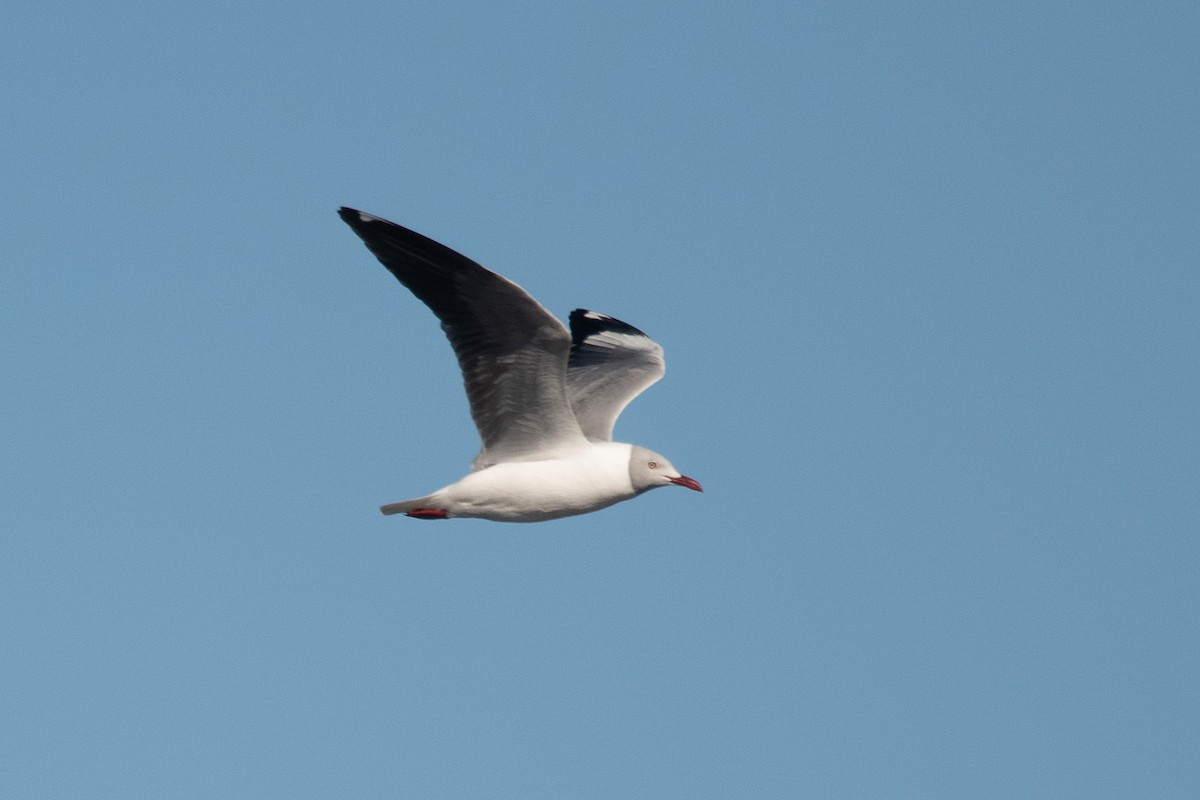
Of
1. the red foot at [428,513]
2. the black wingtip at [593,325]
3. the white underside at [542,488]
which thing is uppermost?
the black wingtip at [593,325]

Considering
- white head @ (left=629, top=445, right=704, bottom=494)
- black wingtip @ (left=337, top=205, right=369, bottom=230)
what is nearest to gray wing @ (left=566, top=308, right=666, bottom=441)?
white head @ (left=629, top=445, right=704, bottom=494)

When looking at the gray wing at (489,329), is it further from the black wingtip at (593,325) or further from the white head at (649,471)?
the black wingtip at (593,325)

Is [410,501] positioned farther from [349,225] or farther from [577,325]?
[577,325]

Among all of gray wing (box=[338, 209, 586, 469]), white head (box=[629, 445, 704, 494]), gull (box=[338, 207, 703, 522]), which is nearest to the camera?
gray wing (box=[338, 209, 586, 469])

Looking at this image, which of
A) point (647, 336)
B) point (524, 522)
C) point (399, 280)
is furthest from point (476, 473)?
point (647, 336)

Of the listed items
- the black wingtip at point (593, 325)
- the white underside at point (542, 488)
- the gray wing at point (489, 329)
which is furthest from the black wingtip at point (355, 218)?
the black wingtip at point (593, 325)

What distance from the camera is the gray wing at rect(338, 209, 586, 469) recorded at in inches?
589

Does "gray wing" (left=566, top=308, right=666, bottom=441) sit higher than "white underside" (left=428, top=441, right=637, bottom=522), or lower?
higher

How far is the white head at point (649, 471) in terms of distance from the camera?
644 inches

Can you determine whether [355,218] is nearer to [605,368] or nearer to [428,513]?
[428,513]

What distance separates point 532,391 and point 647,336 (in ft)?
13.5

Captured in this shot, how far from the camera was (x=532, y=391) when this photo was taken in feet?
52.0

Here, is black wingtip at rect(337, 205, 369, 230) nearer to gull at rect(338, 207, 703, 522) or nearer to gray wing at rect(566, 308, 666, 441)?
gull at rect(338, 207, 703, 522)

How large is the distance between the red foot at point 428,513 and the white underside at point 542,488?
9 centimetres
